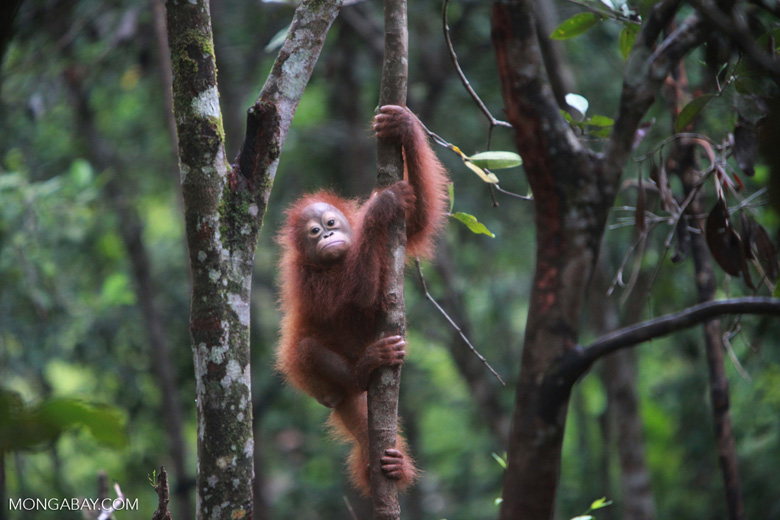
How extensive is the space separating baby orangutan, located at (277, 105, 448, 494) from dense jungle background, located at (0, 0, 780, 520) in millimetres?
2605

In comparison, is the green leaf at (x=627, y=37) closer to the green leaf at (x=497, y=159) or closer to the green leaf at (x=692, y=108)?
the green leaf at (x=692, y=108)

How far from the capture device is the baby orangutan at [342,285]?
3.45 m

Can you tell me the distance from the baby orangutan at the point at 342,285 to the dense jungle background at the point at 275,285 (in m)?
2.60

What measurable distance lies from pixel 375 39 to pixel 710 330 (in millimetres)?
5651

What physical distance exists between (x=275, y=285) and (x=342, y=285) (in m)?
2.41

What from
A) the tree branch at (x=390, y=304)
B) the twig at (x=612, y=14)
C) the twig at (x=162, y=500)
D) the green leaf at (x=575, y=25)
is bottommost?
the twig at (x=162, y=500)

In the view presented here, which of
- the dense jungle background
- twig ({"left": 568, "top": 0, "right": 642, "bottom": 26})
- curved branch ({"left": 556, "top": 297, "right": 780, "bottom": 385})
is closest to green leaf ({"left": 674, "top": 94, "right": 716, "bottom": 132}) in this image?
twig ({"left": 568, "top": 0, "right": 642, "bottom": 26})

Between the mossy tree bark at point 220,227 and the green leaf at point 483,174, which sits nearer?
the mossy tree bark at point 220,227

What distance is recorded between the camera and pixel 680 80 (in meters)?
4.43

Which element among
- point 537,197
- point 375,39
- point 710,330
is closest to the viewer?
point 537,197

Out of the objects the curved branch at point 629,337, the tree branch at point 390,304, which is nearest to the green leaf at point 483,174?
the tree branch at point 390,304

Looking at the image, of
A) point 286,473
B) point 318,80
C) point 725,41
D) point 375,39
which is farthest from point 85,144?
point 725,41

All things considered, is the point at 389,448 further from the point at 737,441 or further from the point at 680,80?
the point at 737,441

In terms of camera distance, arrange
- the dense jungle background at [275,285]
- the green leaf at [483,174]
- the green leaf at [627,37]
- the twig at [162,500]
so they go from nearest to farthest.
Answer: the twig at [162,500] → the green leaf at [483,174] → the green leaf at [627,37] → the dense jungle background at [275,285]
